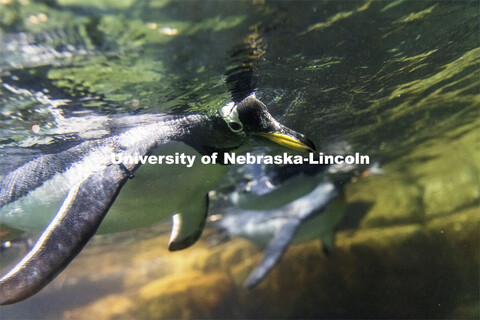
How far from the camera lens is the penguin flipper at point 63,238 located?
1.99 metres

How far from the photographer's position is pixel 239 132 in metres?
3.41

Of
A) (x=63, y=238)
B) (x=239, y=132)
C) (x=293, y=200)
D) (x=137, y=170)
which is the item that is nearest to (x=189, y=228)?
(x=137, y=170)

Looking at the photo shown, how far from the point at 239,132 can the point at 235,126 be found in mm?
77

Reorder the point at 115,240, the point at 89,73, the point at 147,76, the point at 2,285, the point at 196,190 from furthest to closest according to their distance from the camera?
1. the point at 115,240
2. the point at 196,190
3. the point at 147,76
4. the point at 89,73
5. the point at 2,285

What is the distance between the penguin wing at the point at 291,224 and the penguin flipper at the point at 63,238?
400 cm

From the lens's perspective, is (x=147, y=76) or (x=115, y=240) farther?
(x=115, y=240)

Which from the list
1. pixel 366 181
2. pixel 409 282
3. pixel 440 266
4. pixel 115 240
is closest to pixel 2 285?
pixel 409 282

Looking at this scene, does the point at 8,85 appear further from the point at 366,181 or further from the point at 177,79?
the point at 366,181

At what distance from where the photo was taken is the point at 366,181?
487 inches

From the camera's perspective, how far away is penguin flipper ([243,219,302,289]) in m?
6.04

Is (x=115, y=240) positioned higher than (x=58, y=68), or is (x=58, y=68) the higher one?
Result: (x=58, y=68)

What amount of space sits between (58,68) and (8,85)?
496 mm

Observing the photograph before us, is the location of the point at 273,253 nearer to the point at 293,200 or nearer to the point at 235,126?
the point at 293,200

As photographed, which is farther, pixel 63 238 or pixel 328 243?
pixel 328 243
